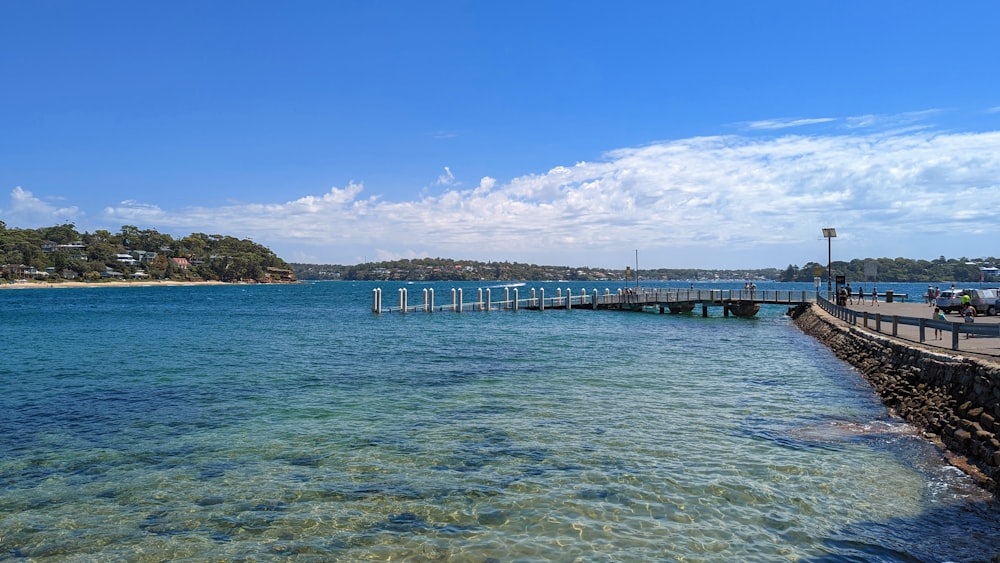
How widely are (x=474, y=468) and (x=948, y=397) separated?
34.2ft

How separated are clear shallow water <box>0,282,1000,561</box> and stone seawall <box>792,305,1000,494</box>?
0.47 meters

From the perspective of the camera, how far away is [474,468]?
11.0m

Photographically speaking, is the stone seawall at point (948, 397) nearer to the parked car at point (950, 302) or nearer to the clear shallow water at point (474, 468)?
the clear shallow water at point (474, 468)

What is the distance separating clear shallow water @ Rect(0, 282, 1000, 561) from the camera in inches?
318

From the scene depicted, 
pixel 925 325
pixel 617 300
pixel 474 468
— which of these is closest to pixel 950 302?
pixel 925 325

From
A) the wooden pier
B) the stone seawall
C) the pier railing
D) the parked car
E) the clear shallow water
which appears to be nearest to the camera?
the clear shallow water

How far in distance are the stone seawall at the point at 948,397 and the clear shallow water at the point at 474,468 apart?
1.53 feet

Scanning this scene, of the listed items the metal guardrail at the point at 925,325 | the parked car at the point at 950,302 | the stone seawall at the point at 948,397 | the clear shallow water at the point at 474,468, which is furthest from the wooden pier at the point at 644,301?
the stone seawall at the point at 948,397

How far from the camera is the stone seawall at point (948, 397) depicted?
439 inches

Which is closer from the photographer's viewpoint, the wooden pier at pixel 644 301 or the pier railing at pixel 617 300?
the wooden pier at pixel 644 301

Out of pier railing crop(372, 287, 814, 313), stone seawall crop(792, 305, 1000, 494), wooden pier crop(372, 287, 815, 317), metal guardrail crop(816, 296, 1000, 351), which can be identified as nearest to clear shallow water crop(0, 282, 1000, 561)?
stone seawall crop(792, 305, 1000, 494)

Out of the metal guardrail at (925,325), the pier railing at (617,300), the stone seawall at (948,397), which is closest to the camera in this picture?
the stone seawall at (948,397)

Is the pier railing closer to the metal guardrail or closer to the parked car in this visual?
the parked car

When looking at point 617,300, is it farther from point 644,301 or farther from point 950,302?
point 950,302
